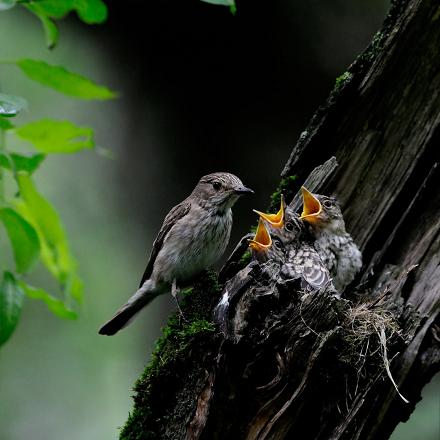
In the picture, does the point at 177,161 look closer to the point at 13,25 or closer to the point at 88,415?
the point at 13,25

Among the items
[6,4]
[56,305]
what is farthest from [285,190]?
[6,4]

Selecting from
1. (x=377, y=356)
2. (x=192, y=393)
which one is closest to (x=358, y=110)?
(x=377, y=356)

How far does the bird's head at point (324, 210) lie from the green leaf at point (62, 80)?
2276 mm

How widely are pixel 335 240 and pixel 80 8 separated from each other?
271cm

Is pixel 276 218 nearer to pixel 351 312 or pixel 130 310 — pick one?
pixel 351 312

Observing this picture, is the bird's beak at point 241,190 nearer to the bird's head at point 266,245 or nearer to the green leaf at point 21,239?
the bird's head at point 266,245

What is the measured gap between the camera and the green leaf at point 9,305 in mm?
2480

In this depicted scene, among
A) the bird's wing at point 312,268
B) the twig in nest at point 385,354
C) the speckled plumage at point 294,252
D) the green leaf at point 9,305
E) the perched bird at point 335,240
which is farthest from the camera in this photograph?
the perched bird at point 335,240

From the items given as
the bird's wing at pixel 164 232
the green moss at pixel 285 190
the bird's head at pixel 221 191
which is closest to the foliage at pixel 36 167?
the green moss at pixel 285 190

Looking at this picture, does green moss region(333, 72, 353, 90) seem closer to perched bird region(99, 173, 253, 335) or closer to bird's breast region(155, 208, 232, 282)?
perched bird region(99, 173, 253, 335)

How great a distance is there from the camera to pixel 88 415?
30.6 ft

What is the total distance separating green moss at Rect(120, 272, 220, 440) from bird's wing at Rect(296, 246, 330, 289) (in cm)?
61

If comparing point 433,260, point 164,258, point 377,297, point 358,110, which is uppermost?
point 358,110

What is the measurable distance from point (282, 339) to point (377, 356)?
0.61 m
